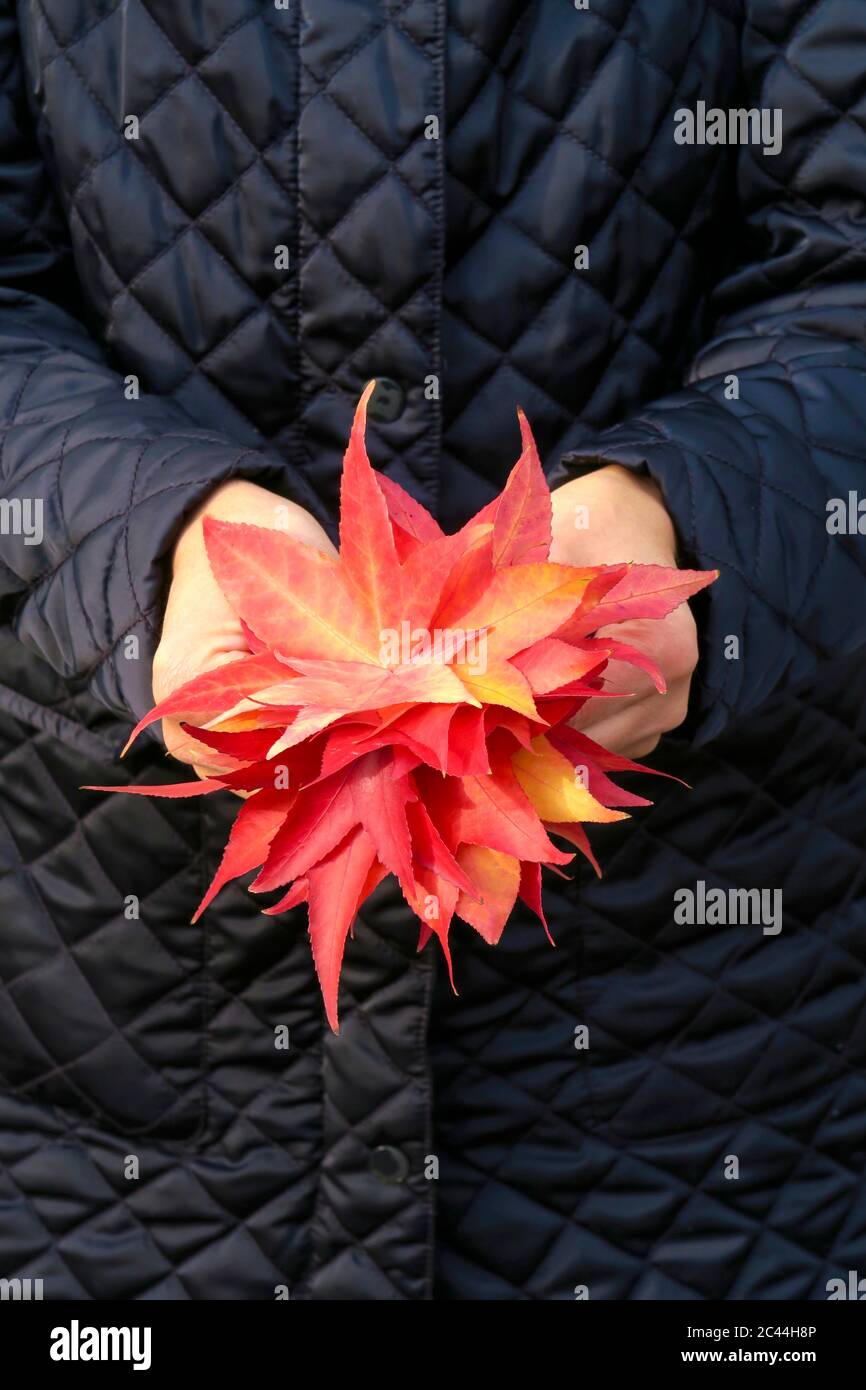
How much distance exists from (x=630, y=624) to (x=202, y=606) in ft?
0.71

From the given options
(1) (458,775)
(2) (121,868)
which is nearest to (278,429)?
(2) (121,868)

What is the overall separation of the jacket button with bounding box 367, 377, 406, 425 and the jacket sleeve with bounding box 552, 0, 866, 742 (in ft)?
0.49

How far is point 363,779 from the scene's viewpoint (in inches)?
23.2

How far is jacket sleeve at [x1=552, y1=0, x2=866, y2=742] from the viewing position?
74 centimetres

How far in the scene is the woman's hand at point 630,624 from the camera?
0.68m

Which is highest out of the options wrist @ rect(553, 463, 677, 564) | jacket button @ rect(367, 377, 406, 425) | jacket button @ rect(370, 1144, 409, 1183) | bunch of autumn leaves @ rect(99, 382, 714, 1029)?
jacket button @ rect(367, 377, 406, 425)

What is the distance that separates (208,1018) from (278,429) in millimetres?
415

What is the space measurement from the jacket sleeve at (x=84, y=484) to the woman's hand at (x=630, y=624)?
17cm

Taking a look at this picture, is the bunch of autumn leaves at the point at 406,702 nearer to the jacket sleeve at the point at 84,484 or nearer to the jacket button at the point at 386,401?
the jacket sleeve at the point at 84,484

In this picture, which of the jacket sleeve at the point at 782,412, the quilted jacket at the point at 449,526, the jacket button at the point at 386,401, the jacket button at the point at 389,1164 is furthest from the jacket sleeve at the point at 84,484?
the jacket button at the point at 389,1164

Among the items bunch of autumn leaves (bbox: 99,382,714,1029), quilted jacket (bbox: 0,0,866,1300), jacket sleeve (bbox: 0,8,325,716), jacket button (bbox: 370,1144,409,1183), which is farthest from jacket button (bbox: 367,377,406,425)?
jacket button (bbox: 370,1144,409,1183)

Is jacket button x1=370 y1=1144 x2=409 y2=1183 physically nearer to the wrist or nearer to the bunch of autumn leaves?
the bunch of autumn leaves

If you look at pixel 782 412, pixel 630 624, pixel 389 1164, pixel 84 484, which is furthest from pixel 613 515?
pixel 389 1164

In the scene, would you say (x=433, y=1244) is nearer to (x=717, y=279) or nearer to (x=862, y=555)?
(x=862, y=555)
